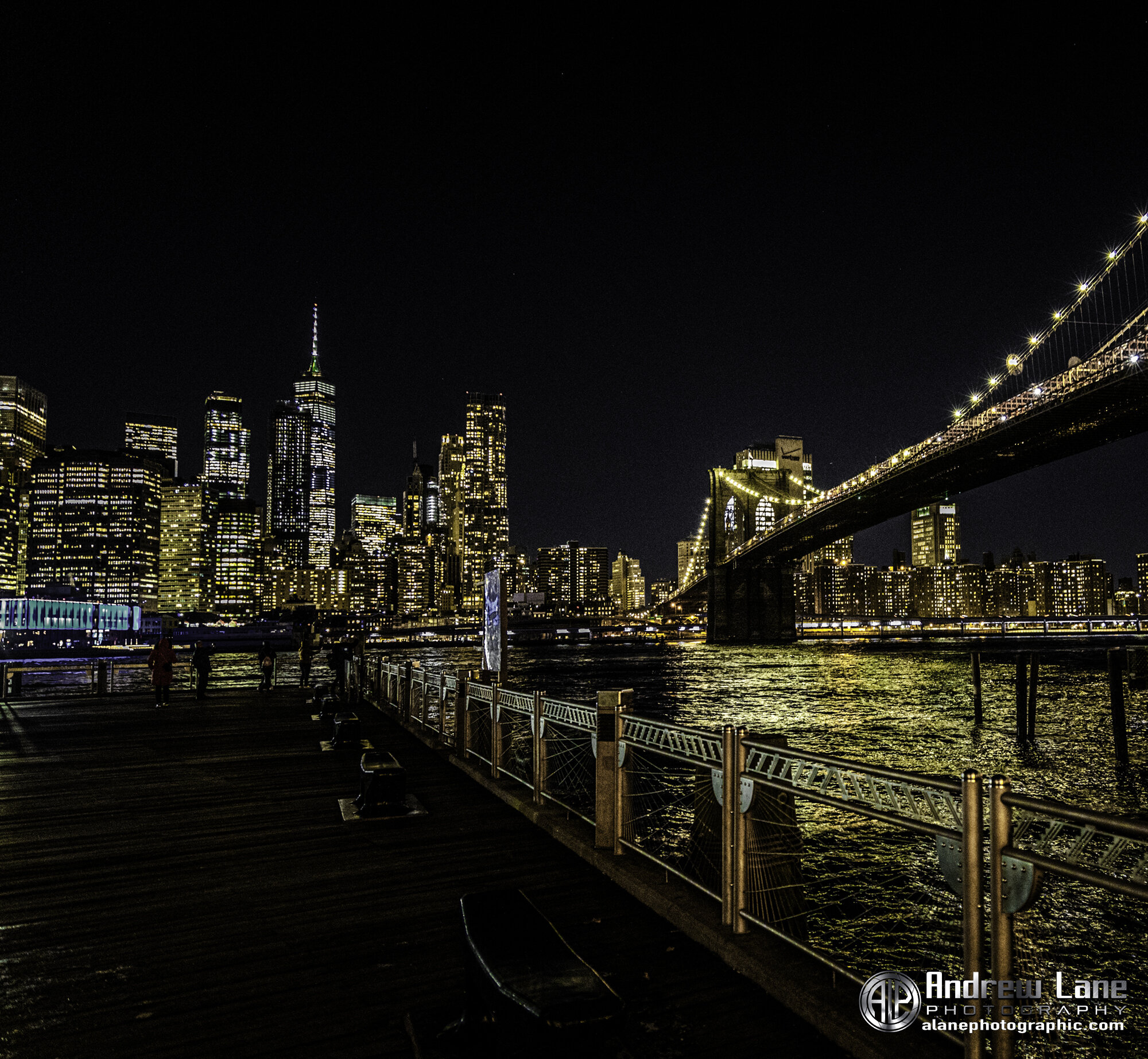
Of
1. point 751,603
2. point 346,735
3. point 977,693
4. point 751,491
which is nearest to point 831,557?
point 751,491

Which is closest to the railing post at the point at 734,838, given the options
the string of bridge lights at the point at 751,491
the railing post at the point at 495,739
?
the railing post at the point at 495,739

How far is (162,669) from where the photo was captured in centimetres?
2041

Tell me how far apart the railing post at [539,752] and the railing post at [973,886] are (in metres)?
4.85

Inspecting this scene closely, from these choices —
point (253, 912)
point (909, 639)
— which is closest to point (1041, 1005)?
point (253, 912)

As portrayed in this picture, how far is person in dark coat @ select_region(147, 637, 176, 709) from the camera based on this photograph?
20391 millimetres

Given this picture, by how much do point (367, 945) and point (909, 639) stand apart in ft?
442

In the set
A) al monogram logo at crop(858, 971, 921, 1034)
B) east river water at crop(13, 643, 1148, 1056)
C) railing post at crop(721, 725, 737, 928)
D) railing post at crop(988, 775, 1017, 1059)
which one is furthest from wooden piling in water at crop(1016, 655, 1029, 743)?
railing post at crop(988, 775, 1017, 1059)

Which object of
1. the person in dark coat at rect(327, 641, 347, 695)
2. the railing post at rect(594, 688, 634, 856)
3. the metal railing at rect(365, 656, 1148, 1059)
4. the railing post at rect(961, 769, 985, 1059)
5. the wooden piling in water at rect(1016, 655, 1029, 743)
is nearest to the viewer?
the metal railing at rect(365, 656, 1148, 1059)

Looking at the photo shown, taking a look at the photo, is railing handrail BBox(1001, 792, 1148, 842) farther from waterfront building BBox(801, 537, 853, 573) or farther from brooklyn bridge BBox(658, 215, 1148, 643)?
waterfront building BBox(801, 537, 853, 573)

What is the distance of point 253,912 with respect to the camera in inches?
212

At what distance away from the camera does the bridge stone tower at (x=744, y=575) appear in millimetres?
92750

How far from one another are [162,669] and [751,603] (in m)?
80.5

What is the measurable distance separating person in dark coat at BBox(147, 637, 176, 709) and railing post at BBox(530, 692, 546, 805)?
15431 millimetres

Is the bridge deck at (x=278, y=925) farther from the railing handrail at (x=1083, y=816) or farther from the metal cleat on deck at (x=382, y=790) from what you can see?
the railing handrail at (x=1083, y=816)
